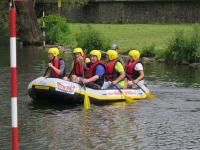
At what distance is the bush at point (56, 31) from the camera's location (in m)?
36.0

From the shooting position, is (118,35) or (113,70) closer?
(113,70)

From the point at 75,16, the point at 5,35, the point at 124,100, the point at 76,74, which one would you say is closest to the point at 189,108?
the point at 124,100

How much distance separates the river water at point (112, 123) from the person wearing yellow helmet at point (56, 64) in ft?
3.42

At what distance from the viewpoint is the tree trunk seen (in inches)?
1502

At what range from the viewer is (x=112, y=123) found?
1329cm

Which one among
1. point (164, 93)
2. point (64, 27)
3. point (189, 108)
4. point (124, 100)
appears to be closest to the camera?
point (189, 108)

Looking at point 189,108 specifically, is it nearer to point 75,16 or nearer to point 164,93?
point 164,93

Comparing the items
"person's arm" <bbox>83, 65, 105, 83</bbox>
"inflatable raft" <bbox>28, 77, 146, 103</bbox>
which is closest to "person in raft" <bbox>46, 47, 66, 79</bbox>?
"inflatable raft" <bbox>28, 77, 146, 103</bbox>

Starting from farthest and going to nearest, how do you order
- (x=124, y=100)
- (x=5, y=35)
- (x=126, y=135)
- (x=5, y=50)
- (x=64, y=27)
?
(x=5, y=35) → (x=64, y=27) → (x=5, y=50) → (x=124, y=100) → (x=126, y=135)

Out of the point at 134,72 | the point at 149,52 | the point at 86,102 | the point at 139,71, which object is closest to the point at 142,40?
the point at 149,52

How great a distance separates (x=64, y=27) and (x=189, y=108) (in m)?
22.7

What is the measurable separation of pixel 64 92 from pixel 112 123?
287 cm

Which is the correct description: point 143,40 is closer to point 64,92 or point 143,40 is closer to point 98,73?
point 98,73

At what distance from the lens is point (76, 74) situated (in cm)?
1709
